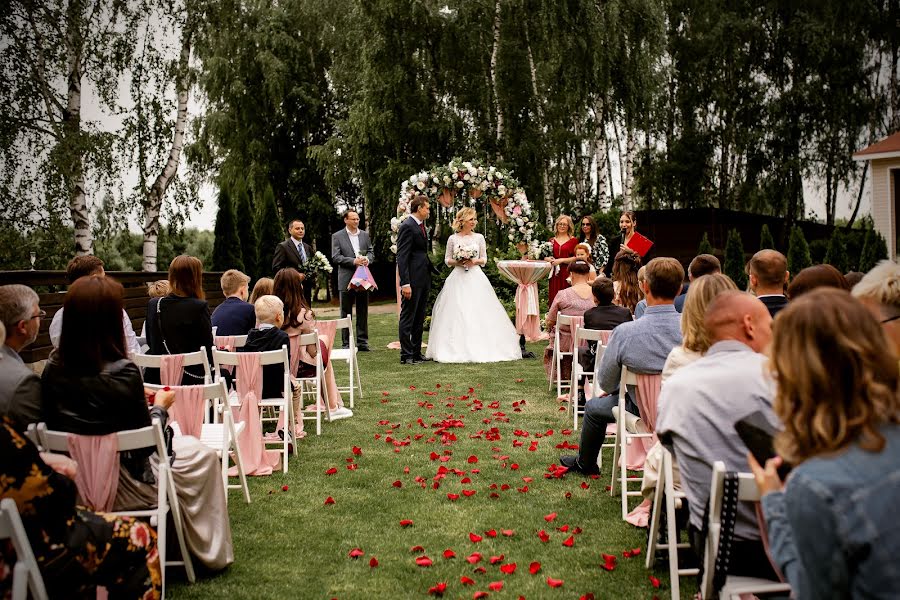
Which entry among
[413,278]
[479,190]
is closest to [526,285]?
[413,278]

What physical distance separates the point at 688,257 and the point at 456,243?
14.7 meters

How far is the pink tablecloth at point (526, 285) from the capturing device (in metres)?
11.2

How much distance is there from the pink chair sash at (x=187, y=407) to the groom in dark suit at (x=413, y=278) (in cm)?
674

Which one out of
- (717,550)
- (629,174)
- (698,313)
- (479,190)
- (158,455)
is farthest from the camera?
(629,174)

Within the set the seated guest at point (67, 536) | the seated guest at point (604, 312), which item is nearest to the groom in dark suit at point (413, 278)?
the seated guest at point (604, 312)

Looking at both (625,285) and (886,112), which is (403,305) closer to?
(625,285)

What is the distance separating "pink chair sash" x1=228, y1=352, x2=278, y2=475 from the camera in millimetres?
5602

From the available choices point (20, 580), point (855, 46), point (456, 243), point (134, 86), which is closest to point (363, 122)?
point (134, 86)

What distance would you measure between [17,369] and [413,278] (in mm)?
8065

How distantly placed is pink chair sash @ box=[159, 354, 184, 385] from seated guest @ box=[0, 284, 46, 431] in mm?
1726

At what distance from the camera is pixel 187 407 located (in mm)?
4371

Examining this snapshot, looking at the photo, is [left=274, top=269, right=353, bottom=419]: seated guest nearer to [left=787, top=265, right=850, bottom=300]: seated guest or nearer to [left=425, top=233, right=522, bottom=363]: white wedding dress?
[left=787, top=265, right=850, bottom=300]: seated guest

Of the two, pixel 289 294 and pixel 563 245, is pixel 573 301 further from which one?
pixel 563 245

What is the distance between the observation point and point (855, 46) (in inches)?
997
